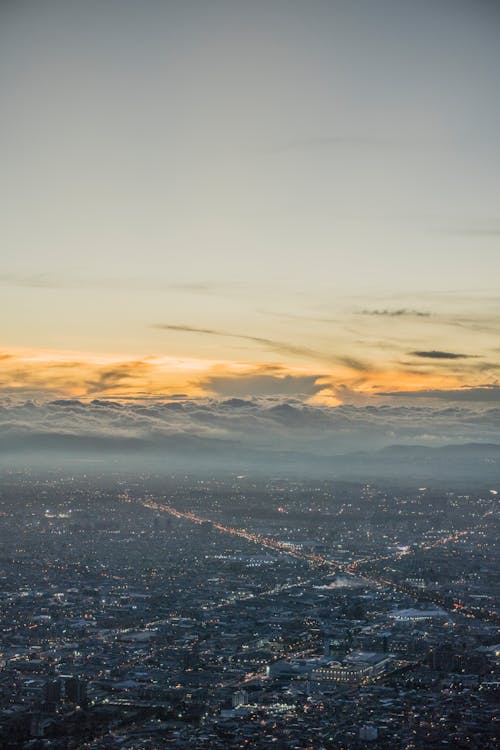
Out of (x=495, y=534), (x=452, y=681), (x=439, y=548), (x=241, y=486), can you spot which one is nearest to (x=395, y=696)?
(x=452, y=681)

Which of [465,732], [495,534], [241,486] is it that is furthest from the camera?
[241,486]

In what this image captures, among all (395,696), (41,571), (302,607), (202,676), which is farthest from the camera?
(41,571)

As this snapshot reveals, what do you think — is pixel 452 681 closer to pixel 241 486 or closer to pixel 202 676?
pixel 202 676

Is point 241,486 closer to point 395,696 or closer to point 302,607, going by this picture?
point 302,607

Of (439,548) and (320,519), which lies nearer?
(439,548)

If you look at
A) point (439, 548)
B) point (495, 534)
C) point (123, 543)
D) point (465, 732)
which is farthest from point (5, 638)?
point (495, 534)

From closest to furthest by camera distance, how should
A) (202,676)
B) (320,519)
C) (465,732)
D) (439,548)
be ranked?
1. (465,732)
2. (202,676)
3. (439,548)
4. (320,519)
